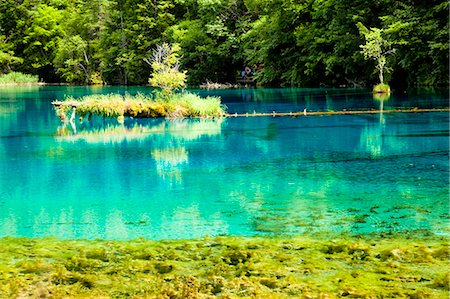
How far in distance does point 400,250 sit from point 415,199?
3.89 metres

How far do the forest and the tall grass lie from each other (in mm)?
3499

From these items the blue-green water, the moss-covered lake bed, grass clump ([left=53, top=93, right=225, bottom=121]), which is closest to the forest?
grass clump ([left=53, top=93, right=225, bottom=121])

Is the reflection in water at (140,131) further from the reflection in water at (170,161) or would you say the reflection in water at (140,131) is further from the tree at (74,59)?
the tree at (74,59)

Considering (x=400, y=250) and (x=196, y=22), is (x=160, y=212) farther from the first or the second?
(x=196, y=22)

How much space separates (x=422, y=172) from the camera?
12.7 meters

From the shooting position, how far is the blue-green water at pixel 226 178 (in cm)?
883

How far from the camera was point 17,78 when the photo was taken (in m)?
69.3

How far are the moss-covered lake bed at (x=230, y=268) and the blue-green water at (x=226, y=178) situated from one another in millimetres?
944

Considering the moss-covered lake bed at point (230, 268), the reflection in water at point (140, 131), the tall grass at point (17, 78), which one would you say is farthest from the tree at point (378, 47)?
the tall grass at point (17, 78)

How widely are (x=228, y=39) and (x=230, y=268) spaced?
53.5m

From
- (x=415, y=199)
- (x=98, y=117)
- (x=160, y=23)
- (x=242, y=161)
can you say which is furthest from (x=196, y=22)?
(x=415, y=199)

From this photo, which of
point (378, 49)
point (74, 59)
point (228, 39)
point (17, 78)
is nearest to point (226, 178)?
point (378, 49)

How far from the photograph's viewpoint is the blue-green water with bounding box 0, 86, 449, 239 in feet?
29.0

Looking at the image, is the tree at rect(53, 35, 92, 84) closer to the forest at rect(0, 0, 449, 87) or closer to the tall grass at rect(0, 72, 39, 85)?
the forest at rect(0, 0, 449, 87)
